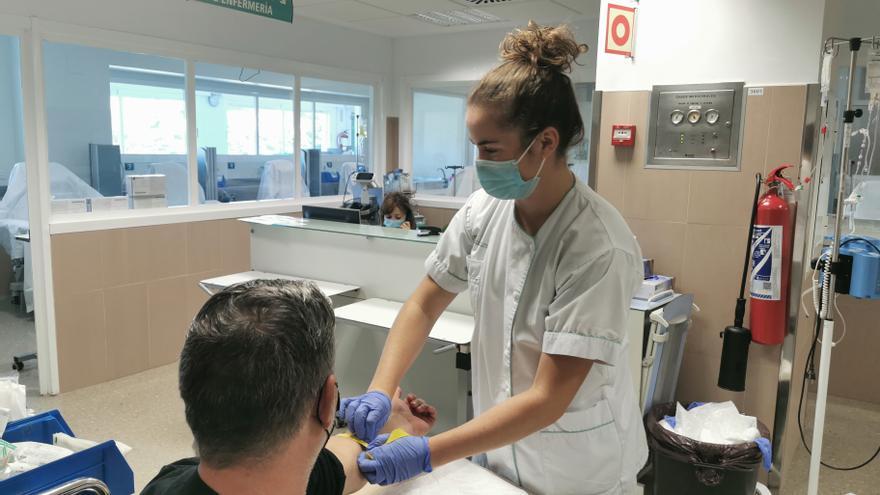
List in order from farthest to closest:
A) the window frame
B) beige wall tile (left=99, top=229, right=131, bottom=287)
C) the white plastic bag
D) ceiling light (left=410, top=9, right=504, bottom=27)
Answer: ceiling light (left=410, top=9, right=504, bottom=27), beige wall tile (left=99, top=229, right=131, bottom=287), the window frame, the white plastic bag

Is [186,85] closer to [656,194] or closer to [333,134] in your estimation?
[333,134]

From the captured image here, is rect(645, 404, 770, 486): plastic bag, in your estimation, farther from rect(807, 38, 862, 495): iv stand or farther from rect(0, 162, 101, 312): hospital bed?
rect(0, 162, 101, 312): hospital bed

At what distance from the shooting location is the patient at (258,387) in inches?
31.6

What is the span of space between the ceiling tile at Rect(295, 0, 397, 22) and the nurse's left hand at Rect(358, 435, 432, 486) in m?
4.09

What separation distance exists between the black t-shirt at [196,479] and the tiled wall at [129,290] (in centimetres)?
327

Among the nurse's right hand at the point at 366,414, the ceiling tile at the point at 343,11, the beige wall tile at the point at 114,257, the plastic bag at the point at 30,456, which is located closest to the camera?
the nurse's right hand at the point at 366,414

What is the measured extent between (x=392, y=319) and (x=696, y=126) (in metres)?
1.60

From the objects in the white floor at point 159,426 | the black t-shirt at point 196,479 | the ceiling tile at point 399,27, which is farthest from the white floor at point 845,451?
the ceiling tile at point 399,27

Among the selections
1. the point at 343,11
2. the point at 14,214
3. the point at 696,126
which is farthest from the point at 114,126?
the point at 696,126

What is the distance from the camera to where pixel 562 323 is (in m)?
1.19

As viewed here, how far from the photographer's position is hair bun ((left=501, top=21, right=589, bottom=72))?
1216 mm

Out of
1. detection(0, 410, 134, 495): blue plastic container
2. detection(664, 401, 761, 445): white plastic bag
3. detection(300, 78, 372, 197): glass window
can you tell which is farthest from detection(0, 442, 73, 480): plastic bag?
detection(300, 78, 372, 197): glass window

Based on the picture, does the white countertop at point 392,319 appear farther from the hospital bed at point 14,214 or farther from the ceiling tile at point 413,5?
the hospital bed at point 14,214

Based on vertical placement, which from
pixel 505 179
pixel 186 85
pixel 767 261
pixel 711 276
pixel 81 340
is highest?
pixel 186 85
